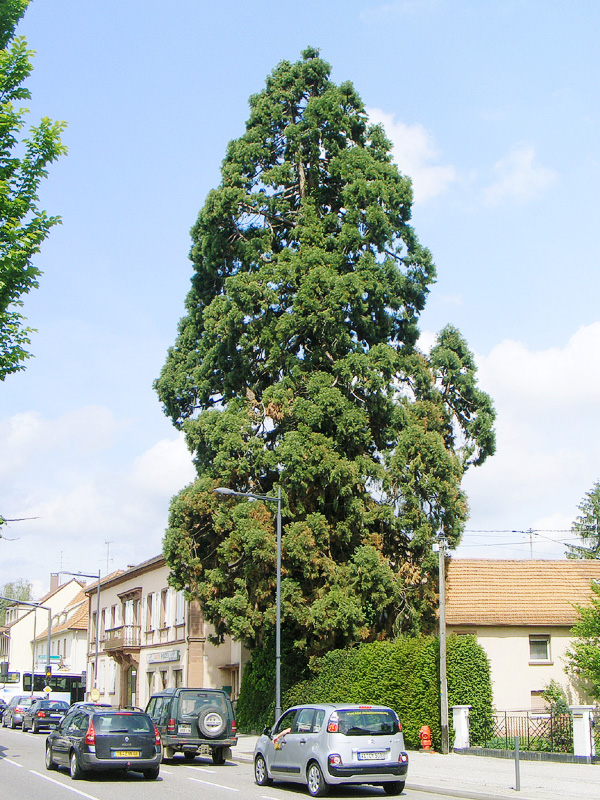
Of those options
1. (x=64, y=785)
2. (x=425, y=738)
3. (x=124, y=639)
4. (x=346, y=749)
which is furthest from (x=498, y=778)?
(x=124, y=639)

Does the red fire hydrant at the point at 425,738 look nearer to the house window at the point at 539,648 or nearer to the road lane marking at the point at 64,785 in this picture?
the house window at the point at 539,648

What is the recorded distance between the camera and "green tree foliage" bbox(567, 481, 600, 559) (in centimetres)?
6581

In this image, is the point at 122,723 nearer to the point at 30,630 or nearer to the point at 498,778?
the point at 498,778

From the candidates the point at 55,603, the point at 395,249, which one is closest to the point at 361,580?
the point at 395,249

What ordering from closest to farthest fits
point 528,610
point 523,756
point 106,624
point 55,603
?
point 523,756
point 528,610
point 106,624
point 55,603

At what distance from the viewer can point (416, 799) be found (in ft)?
53.9

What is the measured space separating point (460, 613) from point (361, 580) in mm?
5799

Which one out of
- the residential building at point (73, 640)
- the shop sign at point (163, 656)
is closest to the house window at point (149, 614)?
the shop sign at point (163, 656)

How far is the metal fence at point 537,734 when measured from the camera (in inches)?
927

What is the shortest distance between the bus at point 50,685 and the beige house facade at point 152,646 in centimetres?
145

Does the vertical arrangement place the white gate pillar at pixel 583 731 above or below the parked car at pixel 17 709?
above

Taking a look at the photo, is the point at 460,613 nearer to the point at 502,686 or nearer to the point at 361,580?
the point at 502,686

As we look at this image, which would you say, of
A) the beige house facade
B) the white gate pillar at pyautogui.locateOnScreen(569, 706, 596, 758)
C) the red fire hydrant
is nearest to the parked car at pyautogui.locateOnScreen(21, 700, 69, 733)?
the beige house facade

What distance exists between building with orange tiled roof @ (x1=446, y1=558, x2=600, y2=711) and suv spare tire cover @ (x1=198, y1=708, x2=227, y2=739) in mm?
11515
